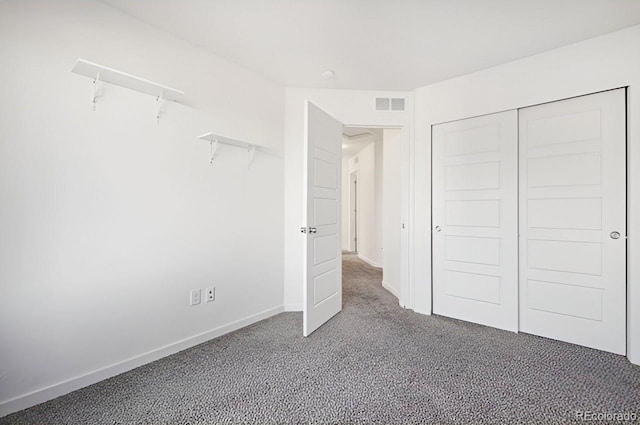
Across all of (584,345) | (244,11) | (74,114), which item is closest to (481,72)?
(244,11)

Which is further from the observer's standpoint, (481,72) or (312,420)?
(481,72)

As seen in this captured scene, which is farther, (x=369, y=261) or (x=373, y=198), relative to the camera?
(x=369, y=261)

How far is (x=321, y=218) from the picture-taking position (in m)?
2.88

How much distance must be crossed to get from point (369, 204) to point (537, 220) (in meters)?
3.86

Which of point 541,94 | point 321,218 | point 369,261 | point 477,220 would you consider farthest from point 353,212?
point 541,94

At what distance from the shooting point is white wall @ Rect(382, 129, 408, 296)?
3857mm

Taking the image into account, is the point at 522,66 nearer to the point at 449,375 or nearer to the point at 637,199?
the point at 637,199

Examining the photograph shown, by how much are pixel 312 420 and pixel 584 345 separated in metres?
2.39

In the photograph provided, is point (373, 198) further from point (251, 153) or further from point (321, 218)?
point (251, 153)

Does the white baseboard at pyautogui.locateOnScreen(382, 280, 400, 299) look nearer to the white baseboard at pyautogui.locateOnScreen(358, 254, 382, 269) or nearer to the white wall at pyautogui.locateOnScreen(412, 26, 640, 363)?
the white wall at pyautogui.locateOnScreen(412, 26, 640, 363)

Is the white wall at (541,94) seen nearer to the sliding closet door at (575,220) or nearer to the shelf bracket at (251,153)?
the sliding closet door at (575,220)

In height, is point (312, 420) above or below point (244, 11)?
below

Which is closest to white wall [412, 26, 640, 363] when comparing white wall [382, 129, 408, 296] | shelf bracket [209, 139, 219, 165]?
white wall [382, 129, 408, 296]

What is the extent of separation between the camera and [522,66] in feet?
8.82
